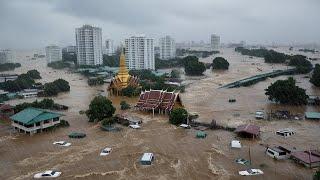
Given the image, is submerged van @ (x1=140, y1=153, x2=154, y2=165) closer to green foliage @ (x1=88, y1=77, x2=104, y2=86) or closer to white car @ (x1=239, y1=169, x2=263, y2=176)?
white car @ (x1=239, y1=169, x2=263, y2=176)

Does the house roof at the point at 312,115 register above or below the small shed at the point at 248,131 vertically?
above

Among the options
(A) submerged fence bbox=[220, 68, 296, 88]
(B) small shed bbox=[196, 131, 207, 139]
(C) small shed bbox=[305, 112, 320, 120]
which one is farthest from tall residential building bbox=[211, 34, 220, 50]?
(B) small shed bbox=[196, 131, 207, 139]

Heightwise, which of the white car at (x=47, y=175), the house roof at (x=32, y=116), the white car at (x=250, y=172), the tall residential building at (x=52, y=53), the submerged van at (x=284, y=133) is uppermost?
the tall residential building at (x=52, y=53)

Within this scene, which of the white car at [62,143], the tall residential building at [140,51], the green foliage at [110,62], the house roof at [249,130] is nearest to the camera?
the white car at [62,143]

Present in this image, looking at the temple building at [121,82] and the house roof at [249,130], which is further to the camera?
the temple building at [121,82]

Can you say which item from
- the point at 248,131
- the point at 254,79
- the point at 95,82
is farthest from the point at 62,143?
the point at 254,79

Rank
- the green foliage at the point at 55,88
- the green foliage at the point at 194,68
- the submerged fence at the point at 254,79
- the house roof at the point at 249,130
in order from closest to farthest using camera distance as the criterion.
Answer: the house roof at the point at 249,130, the green foliage at the point at 55,88, the submerged fence at the point at 254,79, the green foliage at the point at 194,68

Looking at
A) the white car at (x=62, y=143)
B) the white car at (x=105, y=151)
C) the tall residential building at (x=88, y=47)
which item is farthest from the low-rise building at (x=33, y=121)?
the tall residential building at (x=88, y=47)

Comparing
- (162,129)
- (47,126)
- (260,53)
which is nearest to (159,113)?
(162,129)

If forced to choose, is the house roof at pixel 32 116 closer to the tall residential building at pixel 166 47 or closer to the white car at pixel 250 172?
the white car at pixel 250 172
